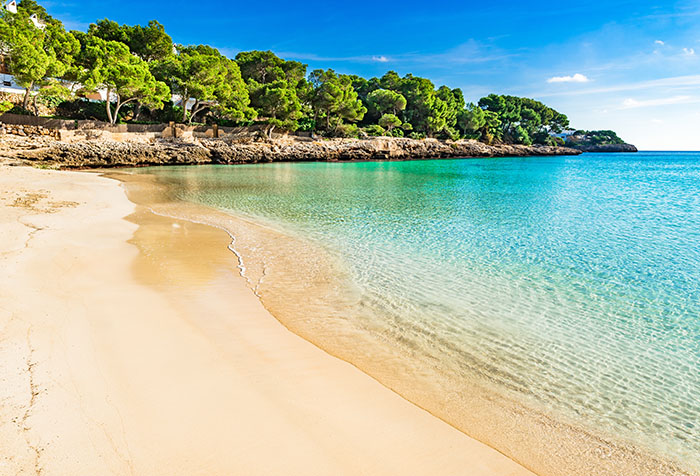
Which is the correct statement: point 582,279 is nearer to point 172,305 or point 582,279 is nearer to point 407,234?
point 407,234

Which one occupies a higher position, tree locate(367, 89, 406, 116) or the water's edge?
tree locate(367, 89, 406, 116)

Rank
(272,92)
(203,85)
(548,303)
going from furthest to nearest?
(272,92) → (203,85) → (548,303)

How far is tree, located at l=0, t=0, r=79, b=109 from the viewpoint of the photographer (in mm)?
30172

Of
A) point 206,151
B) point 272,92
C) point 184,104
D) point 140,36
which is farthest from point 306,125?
point 140,36

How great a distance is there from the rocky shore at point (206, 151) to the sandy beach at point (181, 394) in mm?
29404

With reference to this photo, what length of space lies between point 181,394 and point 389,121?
6434 cm

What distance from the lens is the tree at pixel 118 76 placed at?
34.6 metres

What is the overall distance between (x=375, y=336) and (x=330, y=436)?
1.93m

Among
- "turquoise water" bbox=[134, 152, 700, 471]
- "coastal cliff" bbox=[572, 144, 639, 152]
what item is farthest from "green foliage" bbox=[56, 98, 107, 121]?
"coastal cliff" bbox=[572, 144, 639, 152]

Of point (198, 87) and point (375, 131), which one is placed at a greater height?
point (198, 87)

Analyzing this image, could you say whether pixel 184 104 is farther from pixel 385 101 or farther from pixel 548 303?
pixel 548 303

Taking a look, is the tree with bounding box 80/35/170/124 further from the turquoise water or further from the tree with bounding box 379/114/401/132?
the tree with bounding box 379/114/401/132

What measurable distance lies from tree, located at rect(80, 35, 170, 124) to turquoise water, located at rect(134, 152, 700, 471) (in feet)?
104

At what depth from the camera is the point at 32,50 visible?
3048 cm
